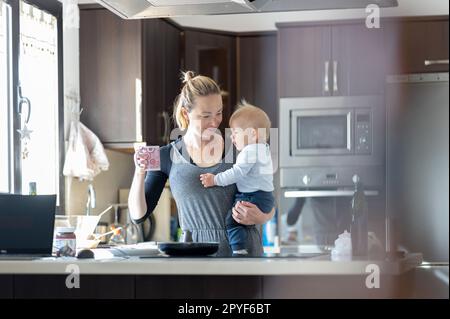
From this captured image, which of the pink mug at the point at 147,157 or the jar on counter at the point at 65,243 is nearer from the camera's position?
the jar on counter at the point at 65,243

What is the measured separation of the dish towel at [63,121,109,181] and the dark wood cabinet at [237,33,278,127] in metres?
0.99

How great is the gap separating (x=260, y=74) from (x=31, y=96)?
1498 millimetres

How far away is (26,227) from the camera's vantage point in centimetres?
260

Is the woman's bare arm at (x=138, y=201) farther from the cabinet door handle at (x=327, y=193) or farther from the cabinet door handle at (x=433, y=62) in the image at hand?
the cabinet door handle at (x=433, y=62)

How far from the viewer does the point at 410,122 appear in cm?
461

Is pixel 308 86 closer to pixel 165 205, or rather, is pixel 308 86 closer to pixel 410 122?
pixel 410 122

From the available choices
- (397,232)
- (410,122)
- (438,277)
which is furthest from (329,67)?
(438,277)

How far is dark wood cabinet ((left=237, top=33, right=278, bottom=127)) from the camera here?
493 centimetres

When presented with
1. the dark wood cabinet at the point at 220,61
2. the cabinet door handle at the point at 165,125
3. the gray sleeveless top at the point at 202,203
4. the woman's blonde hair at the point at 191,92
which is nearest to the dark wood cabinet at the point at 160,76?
the cabinet door handle at the point at 165,125

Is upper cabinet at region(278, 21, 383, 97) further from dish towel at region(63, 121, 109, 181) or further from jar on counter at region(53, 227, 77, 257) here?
jar on counter at region(53, 227, 77, 257)

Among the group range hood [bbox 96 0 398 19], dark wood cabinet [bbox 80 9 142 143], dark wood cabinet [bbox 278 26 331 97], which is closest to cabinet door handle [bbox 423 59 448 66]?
dark wood cabinet [bbox 278 26 331 97]

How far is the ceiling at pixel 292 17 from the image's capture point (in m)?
4.92

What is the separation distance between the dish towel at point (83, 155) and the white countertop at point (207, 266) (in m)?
1.71

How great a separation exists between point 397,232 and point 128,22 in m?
1.75
